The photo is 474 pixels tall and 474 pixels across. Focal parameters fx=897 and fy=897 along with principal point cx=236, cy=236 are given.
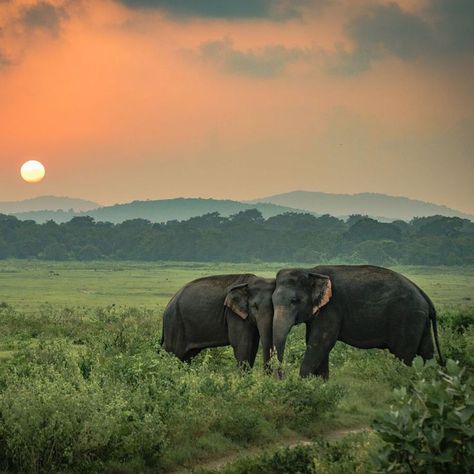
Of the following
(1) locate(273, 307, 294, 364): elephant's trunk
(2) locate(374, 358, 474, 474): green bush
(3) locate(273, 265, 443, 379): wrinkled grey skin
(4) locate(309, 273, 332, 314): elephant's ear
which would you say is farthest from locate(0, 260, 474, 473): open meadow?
(4) locate(309, 273, 332, 314): elephant's ear

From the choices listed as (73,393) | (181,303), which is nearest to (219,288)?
(181,303)

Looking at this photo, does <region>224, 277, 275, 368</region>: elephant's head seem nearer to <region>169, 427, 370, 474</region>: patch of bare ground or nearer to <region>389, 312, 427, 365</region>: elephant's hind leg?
<region>389, 312, 427, 365</region>: elephant's hind leg

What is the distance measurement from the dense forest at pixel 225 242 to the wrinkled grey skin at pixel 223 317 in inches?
3439

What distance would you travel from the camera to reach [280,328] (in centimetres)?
1516

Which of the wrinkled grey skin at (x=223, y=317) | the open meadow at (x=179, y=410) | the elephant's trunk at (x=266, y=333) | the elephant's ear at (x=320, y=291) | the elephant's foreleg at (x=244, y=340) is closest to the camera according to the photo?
the open meadow at (x=179, y=410)

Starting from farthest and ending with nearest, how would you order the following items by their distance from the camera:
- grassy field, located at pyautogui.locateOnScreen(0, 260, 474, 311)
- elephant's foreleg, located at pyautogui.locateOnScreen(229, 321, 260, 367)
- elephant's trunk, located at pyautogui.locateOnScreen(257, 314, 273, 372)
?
grassy field, located at pyautogui.locateOnScreen(0, 260, 474, 311) → elephant's foreleg, located at pyautogui.locateOnScreen(229, 321, 260, 367) → elephant's trunk, located at pyautogui.locateOnScreen(257, 314, 273, 372)

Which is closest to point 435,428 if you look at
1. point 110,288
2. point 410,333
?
point 410,333

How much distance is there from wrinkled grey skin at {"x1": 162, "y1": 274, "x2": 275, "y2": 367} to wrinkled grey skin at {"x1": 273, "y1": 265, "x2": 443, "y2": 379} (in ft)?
1.69

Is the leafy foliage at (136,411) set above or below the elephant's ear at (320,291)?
below

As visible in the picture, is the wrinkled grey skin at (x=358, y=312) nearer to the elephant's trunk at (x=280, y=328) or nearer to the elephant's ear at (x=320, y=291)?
the elephant's ear at (x=320, y=291)

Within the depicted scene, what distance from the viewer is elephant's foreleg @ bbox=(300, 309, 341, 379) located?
15664 mm

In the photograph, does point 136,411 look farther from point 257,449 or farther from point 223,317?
point 223,317

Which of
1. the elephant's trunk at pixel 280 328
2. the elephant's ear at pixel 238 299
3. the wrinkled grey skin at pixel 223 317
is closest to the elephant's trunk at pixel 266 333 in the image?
the wrinkled grey skin at pixel 223 317

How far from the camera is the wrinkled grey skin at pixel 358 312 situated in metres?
15.6
